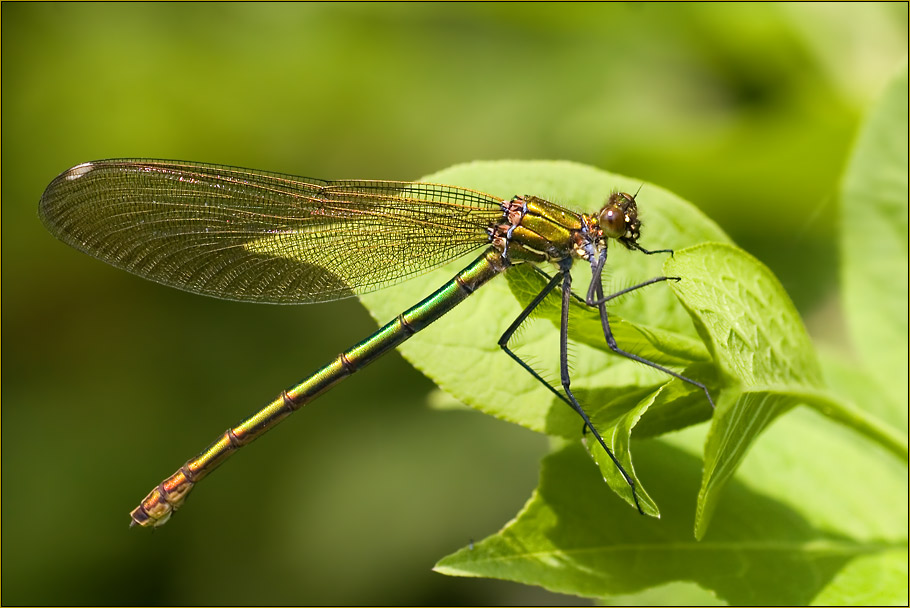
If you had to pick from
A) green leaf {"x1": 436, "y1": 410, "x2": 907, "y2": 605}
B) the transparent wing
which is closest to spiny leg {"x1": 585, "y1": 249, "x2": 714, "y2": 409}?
green leaf {"x1": 436, "y1": 410, "x2": 907, "y2": 605}

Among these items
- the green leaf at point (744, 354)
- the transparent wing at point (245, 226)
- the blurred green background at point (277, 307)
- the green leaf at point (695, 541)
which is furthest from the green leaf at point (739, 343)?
the blurred green background at point (277, 307)

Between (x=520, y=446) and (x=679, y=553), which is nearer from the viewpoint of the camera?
(x=679, y=553)

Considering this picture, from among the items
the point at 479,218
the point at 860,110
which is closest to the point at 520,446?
the point at 479,218

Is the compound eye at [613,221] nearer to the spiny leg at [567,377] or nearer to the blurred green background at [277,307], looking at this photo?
the spiny leg at [567,377]

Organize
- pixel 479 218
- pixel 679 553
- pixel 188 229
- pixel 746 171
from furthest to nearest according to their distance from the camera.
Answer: pixel 746 171 < pixel 188 229 < pixel 479 218 < pixel 679 553

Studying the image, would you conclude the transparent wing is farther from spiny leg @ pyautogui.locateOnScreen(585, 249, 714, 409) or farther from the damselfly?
spiny leg @ pyautogui.locateOnScreen(585, 249, 714, 409)

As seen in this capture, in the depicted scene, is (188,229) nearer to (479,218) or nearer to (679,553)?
(479,218)

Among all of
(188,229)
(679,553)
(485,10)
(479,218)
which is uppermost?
(485,10)

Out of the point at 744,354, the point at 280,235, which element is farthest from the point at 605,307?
the point at 280,235
